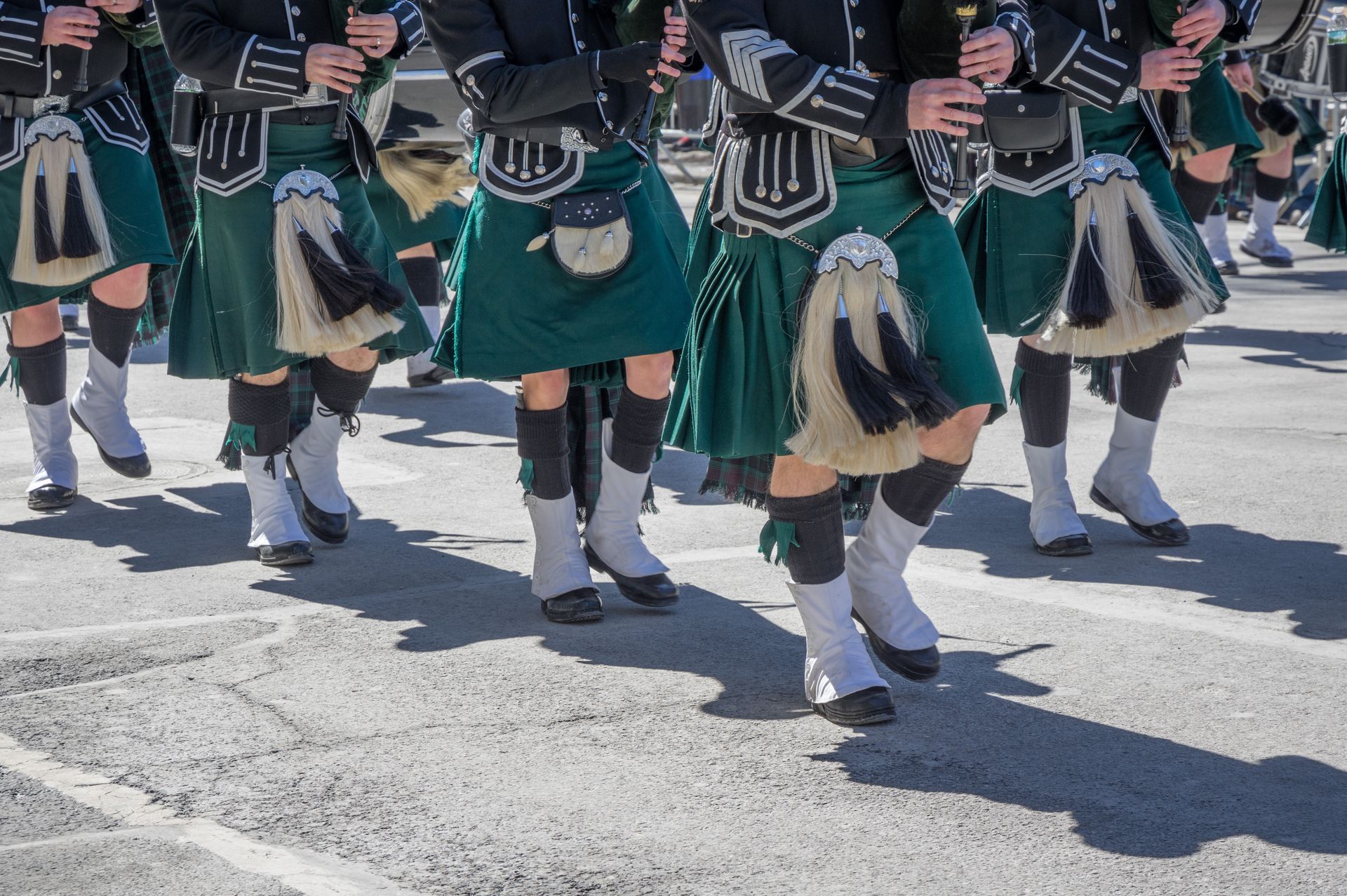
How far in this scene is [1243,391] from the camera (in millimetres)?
6793

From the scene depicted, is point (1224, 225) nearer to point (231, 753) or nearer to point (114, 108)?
point (114, 108)

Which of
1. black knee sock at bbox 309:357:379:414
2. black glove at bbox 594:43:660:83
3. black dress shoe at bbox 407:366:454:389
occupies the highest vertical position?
black glove at bbox 594:43:660:83

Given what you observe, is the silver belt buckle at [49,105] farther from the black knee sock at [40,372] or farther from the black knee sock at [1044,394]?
the black knee sock at [1044,394]

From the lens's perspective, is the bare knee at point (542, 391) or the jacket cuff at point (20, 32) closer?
the bare knee at point (542, 391)

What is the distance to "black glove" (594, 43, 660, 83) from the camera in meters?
3.69

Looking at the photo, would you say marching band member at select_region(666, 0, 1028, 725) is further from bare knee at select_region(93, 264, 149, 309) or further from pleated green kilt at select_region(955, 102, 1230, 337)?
bare knee at select_region(93, 264, 149, 309)

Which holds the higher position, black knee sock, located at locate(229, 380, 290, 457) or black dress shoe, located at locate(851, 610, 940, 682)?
black knee sock, located at locate(229, 380, 290, 457)

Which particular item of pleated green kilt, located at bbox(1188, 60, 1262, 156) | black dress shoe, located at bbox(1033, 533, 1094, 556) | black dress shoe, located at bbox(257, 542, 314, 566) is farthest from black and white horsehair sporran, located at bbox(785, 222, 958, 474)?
pleated green kilt, located at bbox(1188, 60, 1262, 156)

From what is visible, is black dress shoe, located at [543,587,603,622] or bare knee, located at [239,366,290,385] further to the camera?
bare knee, located at [239,366,290,385]

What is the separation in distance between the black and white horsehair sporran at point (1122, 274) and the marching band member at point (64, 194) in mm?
2784

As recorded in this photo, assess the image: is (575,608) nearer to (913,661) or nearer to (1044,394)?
(913,661)

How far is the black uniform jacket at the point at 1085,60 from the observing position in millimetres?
4223

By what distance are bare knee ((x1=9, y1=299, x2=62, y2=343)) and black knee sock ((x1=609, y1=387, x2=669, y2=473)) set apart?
6.99 feet

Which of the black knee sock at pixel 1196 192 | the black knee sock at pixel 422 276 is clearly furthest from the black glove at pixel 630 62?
the black knee sock at pixel 422 276
